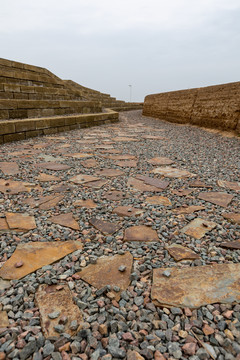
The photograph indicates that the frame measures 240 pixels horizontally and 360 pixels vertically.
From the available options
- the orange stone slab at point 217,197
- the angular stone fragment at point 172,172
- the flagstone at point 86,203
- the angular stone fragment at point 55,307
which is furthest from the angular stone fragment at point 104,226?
the angular stone fragment at point 172,172

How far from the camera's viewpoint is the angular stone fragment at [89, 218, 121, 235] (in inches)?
68.4

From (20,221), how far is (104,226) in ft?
2.31

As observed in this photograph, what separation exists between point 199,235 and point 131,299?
79 centimetres

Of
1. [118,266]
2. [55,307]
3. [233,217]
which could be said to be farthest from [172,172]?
[55,307]

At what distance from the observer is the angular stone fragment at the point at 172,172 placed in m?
3.12

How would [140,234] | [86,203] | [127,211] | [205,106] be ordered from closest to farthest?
1. [140,234]
2. [127,211]
3. [86,203]
4. [205,106]

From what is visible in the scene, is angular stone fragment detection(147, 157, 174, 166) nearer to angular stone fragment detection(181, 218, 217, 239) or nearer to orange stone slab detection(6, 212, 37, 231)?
angular stone fragment detection(181, 218, 217, 239)

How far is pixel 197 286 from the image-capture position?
121 cm

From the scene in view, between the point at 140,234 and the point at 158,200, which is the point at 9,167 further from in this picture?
the point at 140,234

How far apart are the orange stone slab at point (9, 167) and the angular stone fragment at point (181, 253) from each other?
2.40 metres

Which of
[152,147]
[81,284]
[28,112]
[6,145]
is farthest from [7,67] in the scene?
[81,284]

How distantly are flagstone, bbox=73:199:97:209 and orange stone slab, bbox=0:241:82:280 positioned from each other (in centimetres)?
58

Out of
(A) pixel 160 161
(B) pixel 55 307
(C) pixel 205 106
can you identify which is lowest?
(B) pixel 55 307

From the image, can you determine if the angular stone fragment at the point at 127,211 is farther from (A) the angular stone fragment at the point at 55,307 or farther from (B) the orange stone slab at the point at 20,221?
(A) the angular stone fragment at the point at 55,307
